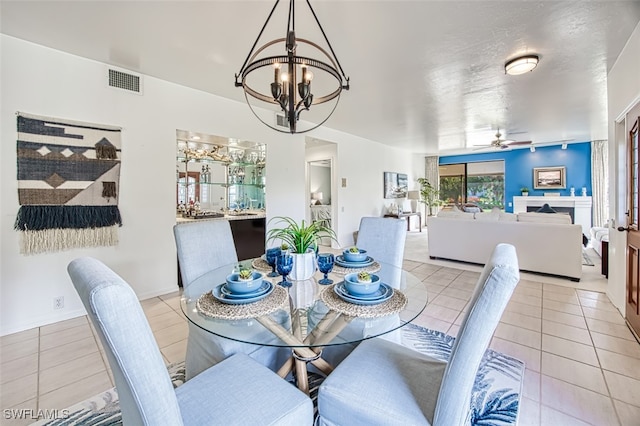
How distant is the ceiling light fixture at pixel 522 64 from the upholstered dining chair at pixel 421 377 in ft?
8.64

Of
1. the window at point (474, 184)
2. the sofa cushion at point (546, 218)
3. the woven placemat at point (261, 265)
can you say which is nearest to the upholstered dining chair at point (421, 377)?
the woven placemat at point (261, 265)

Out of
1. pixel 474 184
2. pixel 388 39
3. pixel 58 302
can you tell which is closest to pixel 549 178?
pixel 474 184

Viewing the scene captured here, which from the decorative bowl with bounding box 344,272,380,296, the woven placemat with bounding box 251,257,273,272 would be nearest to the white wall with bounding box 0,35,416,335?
the woven placemat with bounding box 251,257,273,272

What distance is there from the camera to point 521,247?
4203 mm

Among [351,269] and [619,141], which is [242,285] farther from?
[619,141]

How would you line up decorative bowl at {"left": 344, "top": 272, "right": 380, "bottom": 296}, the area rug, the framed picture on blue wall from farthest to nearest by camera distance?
1. the framed picture on blue wall
2. the area rug
3. decorative bowl at {"left": 344, "top": 272, "right": 380, "bottom": 296}

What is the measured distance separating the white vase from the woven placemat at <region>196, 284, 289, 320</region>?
0.88ft

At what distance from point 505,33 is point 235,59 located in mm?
2468

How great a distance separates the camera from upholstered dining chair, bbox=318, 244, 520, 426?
0.88 m

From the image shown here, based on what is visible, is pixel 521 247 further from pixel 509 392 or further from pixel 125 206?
pixel 125 206

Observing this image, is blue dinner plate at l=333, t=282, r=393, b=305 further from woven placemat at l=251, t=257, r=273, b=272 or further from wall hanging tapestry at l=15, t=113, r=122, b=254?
wall hanging tapestry at l=15, t=113, r=122, b=254

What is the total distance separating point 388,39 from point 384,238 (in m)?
1.75

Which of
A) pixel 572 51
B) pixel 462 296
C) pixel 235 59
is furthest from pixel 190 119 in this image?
pixel 572 51

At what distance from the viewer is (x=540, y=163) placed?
307 inches
